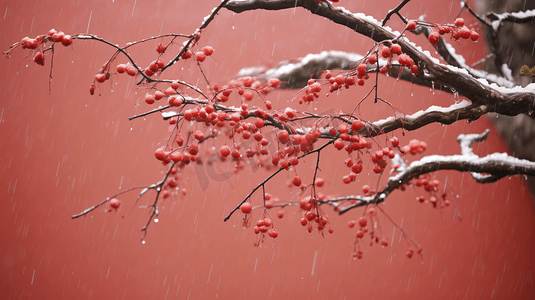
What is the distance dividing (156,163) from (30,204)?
85cm

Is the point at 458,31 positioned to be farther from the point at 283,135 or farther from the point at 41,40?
the point at 41,40

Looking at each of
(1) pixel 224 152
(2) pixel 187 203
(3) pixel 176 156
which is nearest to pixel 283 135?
(1) pixel 224 152

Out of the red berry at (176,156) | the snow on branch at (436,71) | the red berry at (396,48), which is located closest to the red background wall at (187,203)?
the snow on branch at (436,71)

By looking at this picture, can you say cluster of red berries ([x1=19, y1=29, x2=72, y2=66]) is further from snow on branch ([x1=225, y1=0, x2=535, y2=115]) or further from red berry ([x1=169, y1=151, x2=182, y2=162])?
snow on branch ([x1=225, y1=0, x2=535, y2=115])

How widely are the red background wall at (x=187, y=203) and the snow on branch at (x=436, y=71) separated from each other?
115 centimetres

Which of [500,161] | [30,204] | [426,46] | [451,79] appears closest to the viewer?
[451,79]

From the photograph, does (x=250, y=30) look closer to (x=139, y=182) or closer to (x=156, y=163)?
(x=156, y=163)

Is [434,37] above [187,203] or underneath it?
above

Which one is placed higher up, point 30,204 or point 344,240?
point 344,240

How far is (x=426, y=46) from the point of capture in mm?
2393

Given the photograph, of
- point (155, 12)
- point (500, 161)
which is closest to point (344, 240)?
point (500, 161)

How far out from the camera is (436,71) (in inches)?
→ 37.9

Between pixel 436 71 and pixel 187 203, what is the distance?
1736 millimetres

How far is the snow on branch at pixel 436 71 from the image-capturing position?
96cm
